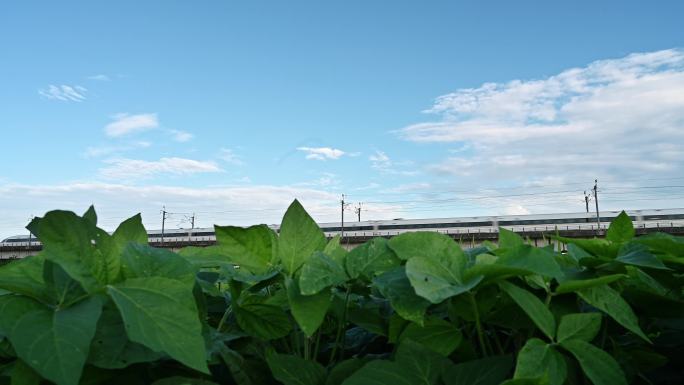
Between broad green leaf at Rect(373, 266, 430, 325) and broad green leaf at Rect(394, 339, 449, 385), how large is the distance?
0.04m

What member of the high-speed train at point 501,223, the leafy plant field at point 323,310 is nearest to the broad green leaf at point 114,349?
the leafy plant field at point 323,310

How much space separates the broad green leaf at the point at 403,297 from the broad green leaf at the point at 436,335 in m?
0.05

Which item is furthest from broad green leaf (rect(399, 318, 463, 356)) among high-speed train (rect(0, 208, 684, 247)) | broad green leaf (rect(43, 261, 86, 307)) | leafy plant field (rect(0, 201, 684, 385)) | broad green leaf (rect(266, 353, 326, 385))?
high-speed train (rect(0, 208, 684, 247))

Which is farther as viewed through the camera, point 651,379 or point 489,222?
point 489,222

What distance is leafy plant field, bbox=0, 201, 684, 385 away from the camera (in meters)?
0.54

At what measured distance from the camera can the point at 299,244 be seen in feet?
2.34

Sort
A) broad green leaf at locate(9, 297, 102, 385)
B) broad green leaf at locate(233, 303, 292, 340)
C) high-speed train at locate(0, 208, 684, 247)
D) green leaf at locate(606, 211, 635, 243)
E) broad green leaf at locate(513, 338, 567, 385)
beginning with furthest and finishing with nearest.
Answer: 1. high-speed train at locate(0, 208, 684, 247)
2. green leaf at locate(606, 211, 635, 243)
3. broad green leaf at locate(233, 303, 292, 340)
4. broad green leaf at locate(513, 338, 567, 385)
5. broad green leaf at locate(9, 297, 102, 385)

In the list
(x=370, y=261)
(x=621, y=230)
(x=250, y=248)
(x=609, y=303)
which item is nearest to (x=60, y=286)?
(x=250, y=248)

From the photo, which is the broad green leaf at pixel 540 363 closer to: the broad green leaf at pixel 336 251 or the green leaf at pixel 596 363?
the green leaf at pixel 596 363

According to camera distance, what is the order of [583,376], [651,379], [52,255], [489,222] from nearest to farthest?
[52,255]
[583,376]
[651,379]
[489,222]

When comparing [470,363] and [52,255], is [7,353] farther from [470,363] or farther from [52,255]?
[470,363]

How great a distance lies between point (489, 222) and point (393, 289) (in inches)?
1701

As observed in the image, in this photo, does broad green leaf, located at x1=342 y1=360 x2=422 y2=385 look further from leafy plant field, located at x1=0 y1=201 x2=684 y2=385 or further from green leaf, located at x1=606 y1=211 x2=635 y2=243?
green leaf, located at x1=606 y1=211 x2=635 y2=243

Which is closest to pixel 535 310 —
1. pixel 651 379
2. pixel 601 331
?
pixel 601 331
